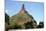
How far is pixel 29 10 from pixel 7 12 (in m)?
0.20

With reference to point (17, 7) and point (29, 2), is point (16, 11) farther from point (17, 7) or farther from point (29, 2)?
point (29, 2)

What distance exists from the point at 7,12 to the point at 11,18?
0.20 ft

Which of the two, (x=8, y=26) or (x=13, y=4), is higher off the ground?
(x=13, y=4)

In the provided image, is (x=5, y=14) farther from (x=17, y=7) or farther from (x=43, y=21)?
(x=43, y=21)

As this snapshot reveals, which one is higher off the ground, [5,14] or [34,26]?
[5,14]

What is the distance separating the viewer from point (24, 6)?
0.82 metres

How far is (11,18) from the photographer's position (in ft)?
2.63

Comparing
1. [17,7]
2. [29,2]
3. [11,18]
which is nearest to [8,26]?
[11,18]

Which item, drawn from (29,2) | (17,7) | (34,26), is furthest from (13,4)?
(34,26)

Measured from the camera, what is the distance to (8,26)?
0.79 meters

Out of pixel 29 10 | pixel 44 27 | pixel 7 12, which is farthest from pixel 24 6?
pixel 44 27

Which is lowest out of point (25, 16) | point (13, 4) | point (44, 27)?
point (44, 27)

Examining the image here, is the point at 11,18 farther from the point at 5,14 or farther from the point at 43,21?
the point at 43,21

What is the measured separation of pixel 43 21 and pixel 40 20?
0.10 ft
